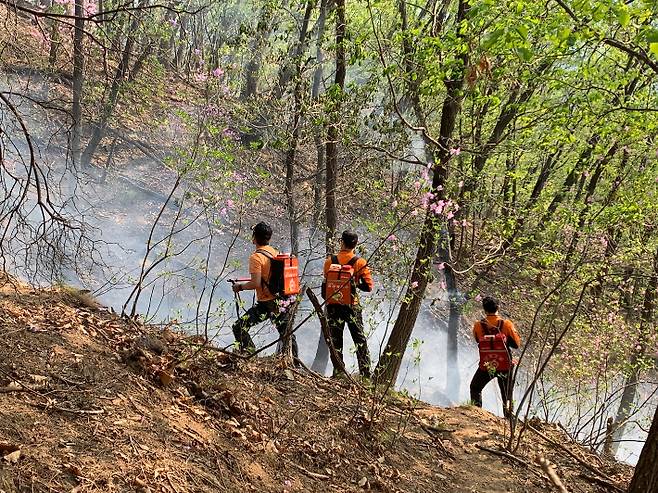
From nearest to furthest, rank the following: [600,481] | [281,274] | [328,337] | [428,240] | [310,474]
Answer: [310,474]
[600,481]
[328,337]
[281,274]
[428,240]

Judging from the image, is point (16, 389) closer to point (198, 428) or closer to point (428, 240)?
point (198, 428)

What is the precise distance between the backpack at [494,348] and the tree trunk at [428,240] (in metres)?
1.06

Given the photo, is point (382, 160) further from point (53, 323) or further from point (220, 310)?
point (53, 323)

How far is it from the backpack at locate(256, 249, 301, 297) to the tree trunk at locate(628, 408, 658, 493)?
3537 mm

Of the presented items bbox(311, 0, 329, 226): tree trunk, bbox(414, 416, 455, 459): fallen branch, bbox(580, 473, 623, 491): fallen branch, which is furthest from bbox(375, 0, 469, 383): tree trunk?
bbox(580, 473, 623, 491): fallen branch

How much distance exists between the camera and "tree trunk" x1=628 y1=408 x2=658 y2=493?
13.4 feet

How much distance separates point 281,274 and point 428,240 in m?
2.05

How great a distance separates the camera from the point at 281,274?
20.4 ft

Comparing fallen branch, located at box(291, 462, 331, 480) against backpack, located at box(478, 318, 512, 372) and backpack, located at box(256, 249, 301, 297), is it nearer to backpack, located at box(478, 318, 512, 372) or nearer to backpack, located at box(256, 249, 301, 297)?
backpack, located at box(256, 249, 301, 297)

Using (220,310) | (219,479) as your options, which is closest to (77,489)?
(219,479)

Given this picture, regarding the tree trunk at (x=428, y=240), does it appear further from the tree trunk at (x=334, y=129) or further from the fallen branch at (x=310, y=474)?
the fallen branch at (x=310, y=474)

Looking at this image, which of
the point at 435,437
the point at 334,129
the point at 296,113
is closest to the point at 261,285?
the point at 435,437

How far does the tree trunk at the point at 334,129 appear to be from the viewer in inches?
306

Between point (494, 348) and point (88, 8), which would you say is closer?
point (494, 348)
